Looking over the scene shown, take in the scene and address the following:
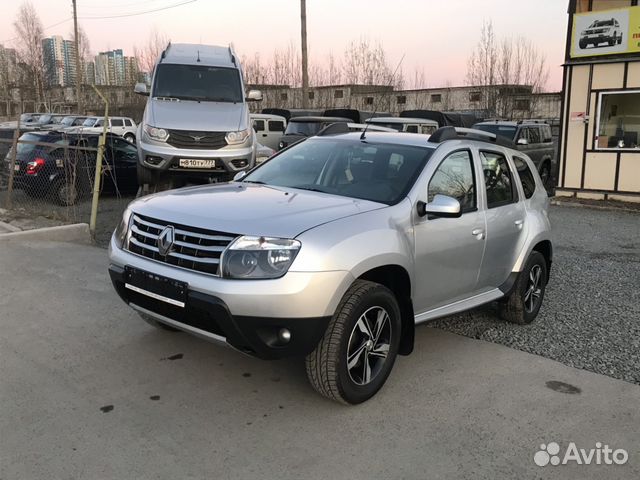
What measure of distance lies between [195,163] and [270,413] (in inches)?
273

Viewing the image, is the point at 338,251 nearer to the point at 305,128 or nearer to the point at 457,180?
the point at 457,180

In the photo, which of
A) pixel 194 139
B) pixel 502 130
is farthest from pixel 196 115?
pixel 502 130

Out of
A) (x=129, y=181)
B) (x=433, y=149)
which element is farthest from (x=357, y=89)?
(x=433, y=149)

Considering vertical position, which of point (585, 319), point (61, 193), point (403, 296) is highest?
point (403, 296)

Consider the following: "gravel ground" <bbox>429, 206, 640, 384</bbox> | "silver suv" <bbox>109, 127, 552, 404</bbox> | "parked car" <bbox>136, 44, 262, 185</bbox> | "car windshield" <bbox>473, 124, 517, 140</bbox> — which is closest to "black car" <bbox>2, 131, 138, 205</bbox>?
"parked car" <bbox>136, 44, 262, 185</bbox>

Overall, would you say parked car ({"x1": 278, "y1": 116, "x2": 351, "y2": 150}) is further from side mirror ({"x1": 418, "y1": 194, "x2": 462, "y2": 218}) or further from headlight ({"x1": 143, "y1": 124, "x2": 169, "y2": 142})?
side mirror ({"x1": 418, "y1": 194, "x2": 462, "y2": 218})

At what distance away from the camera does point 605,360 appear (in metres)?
4.39

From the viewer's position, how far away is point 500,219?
185 inches

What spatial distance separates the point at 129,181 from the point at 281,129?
10.8 meters

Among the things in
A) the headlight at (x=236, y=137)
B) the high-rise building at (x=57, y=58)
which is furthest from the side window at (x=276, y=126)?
the high-rise building at (x=57, y=58)

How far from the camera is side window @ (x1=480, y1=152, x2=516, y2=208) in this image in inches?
186

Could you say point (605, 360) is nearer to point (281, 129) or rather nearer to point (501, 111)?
point (281, 129)

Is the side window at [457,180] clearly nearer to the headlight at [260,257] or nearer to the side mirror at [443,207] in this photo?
the side mirror at [443,207]

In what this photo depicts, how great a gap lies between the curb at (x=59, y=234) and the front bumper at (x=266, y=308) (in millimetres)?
5723
